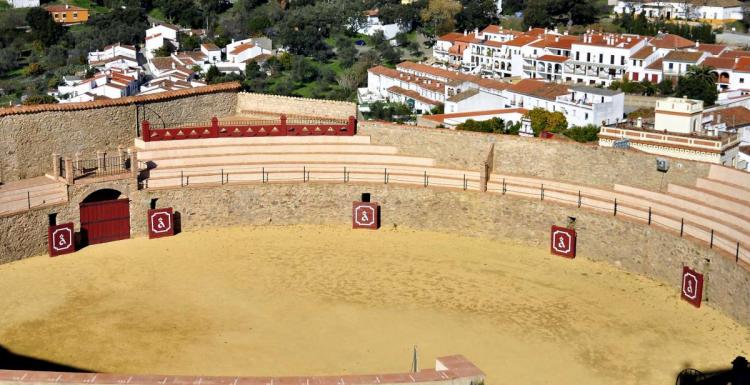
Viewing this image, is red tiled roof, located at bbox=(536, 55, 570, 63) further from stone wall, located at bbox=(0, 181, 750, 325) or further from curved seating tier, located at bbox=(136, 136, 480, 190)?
stone wall, located at bbox=(0, 181, 750, 325)

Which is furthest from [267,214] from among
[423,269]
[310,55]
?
[310,55]

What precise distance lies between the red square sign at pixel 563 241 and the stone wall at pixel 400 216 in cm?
32

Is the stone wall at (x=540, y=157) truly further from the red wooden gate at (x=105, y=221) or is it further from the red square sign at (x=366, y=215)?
the red wooden gate at (x=105, y=221)

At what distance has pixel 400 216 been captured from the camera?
3925cm

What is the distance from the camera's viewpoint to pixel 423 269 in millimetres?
35469

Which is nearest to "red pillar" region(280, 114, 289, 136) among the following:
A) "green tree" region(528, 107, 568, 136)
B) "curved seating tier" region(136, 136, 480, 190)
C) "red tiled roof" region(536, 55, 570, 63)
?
"curved seating tier" region(136, 136, 480, 190)

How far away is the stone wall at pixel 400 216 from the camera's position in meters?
35.1

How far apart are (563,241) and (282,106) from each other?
563 inches

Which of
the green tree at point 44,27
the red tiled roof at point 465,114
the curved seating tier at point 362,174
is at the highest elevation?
the green tree at point 44,27

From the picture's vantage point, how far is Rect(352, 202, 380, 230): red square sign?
128ft

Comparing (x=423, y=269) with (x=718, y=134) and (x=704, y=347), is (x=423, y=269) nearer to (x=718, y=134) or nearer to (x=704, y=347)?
(x=704, y=347)

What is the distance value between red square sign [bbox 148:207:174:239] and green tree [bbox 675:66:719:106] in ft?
202

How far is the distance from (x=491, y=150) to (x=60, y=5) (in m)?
119

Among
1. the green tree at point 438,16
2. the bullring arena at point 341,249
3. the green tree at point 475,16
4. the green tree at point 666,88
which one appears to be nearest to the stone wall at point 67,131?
Result: the bullring arena at point 341,249
